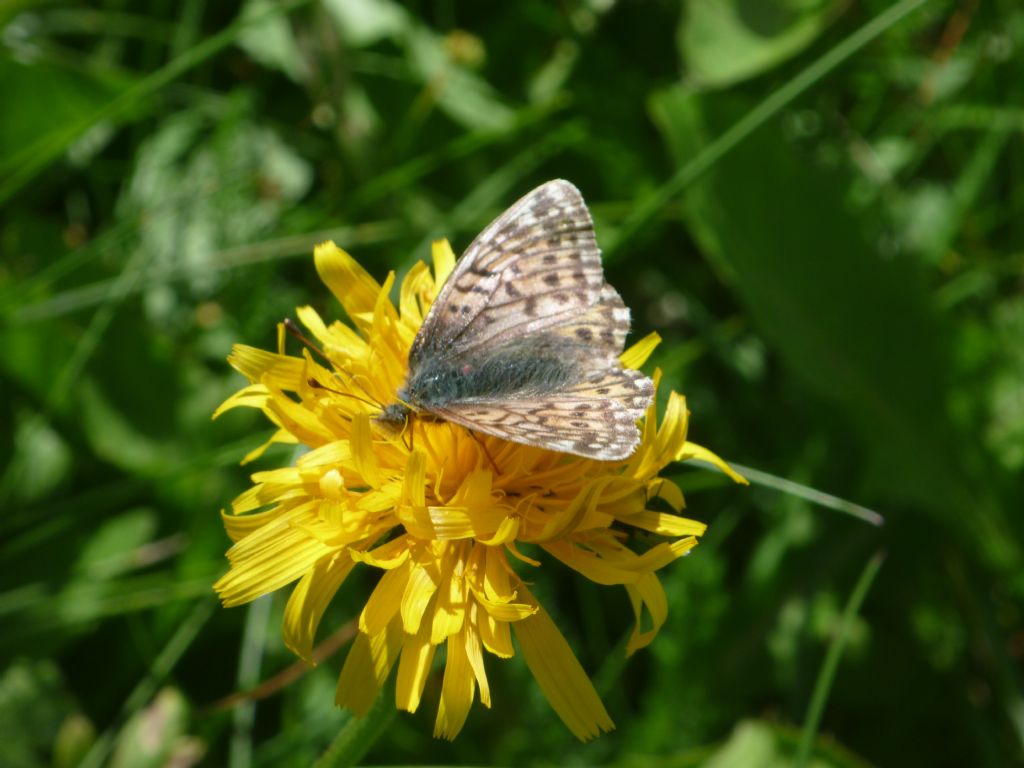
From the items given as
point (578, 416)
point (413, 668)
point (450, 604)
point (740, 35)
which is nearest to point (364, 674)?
point (413, 668)

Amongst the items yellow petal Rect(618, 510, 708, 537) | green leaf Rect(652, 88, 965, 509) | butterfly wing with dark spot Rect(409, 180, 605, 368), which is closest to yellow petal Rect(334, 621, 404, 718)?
yellow petal Rect(618, 510, 708, 537)

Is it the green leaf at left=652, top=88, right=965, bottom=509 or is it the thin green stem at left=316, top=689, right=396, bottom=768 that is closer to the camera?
the thin green stem at left=316, top=689, right=396, bottom=768

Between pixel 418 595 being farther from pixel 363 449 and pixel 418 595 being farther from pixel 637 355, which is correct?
pixel 637 355

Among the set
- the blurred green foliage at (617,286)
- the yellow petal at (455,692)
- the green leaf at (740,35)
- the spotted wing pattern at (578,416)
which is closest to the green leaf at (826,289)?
the blurred green foliage at (617,286)

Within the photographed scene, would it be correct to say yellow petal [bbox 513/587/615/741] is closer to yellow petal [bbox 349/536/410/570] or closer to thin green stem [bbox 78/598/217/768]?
yellow petal [bbox 349/536/410/570]

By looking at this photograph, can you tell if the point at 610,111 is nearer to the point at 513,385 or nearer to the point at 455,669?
the point at 513,385

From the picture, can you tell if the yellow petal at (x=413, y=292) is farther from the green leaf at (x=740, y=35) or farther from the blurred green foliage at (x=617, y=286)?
the green leaf at (x=740, y=35)

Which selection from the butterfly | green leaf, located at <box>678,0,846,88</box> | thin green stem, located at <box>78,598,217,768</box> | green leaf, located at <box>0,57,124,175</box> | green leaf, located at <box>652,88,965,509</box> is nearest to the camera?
the butterfly
